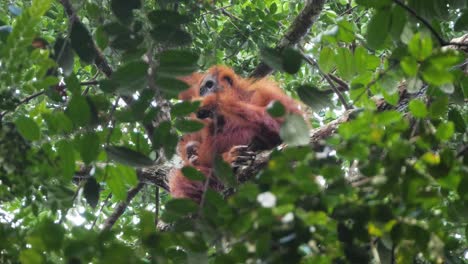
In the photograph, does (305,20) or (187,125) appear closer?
(187,125)

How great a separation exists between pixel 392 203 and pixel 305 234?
0.27 meters

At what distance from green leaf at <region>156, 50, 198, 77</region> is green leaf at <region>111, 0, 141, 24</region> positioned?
0.69 ft

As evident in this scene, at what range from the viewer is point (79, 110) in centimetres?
206

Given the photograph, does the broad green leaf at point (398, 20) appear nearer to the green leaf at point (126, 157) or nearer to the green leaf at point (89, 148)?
the green leaf at point (126, 157)

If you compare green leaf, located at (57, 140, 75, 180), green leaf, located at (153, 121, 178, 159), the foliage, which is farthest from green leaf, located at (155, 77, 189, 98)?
green leaf, located at (57, 140, 75, 180)

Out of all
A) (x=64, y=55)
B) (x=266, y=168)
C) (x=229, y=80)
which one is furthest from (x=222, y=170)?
(x=229, y=80)

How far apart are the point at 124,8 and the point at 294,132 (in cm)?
82

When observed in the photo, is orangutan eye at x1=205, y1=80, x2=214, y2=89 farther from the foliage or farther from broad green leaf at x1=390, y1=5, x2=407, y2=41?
broad green leaf at x1=390, y1=5, x2=407, y2=41

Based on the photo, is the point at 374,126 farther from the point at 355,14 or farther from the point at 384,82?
the point at 355,14

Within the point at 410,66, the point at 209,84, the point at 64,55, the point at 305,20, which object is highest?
the point at 209,84

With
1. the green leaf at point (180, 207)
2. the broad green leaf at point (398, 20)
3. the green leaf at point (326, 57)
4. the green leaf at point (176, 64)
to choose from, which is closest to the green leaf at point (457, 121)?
the broad green leaf at point (398, 20)

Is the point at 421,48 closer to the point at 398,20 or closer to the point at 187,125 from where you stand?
the point at 398,20

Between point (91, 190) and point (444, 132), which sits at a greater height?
point (91, 190)

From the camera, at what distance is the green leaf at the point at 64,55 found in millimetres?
2326
